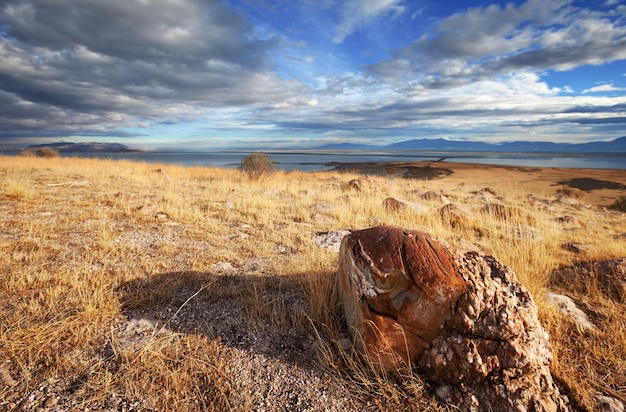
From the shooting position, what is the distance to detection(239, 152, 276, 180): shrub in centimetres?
1567

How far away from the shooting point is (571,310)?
3.35 metres

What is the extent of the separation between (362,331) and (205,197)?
8175mm

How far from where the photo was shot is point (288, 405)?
213 cm

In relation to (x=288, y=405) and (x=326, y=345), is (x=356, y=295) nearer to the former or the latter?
(x=326, y=345)

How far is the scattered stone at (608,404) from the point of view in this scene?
2084 mm

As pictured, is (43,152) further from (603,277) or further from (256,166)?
(603,277)

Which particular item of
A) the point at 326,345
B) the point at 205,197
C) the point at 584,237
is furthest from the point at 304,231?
the point at 584,237

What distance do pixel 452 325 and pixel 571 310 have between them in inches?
87.2

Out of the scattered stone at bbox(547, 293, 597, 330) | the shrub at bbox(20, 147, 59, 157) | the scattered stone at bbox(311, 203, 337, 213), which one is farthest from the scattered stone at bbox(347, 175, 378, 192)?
the shrub at bbox(20, 147, 59, 157)

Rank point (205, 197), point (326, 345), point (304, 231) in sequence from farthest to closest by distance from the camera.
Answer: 1. point (205, 197)
2. point (304, 231)
3. point (326, 345)

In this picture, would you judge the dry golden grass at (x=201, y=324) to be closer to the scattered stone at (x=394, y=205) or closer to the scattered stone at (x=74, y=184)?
the scattered stone at (x=394, y=205)

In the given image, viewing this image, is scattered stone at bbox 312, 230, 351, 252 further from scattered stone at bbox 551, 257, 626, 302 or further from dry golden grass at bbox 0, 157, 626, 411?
scattered stone at bbox 551, 257, 626, 302

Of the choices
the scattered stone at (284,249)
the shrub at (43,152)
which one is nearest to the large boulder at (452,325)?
the scattered stone at (284,249)

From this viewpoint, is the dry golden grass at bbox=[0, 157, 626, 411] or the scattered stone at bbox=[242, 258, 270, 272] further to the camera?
the scattered stone at bbox=[242, 258, 270, 272]
